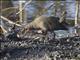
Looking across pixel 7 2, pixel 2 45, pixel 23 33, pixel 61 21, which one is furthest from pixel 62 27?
pixel 7 2

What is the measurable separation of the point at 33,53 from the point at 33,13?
7612mm

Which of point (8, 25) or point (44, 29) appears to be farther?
point (8, 25)

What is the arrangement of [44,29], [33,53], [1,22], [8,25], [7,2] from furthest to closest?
[7,2], [1,22], [8,25], [44,29], [33,53]

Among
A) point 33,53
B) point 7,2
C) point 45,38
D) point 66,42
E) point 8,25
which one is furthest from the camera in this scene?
point 7,2

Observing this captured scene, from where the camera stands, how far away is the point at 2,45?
23.4 feet

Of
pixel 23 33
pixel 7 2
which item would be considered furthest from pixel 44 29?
pixel 7 2

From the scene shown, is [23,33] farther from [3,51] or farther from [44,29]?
[3,51]

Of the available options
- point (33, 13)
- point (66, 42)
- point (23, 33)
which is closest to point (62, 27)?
point (23, 33)

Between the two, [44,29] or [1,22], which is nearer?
[44,29]

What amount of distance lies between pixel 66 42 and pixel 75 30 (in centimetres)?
242

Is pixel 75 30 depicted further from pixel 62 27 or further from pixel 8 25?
pixel 8 25

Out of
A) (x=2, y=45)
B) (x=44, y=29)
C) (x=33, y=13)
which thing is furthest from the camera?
(x=33, y=13)

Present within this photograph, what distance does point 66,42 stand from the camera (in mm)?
7590

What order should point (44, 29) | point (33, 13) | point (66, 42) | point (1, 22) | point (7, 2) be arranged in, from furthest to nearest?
point (7, 2), point (33, 13), point (1, 22), point (44, 29), point (66, 42)
